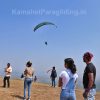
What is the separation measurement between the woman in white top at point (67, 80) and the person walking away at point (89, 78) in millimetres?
339

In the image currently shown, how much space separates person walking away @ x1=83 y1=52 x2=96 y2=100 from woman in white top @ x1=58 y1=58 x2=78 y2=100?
1.11 feet

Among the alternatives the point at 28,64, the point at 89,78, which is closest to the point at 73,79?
the point at 89,78

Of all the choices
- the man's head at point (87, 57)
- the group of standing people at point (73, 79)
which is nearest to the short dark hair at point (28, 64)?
the group of standing people at point (73, 79)

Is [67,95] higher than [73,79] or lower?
lower

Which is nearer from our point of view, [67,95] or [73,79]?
[67,95]

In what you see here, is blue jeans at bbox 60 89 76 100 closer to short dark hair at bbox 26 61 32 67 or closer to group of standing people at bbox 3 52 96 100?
group of standing people at bbox 3 52 96 100

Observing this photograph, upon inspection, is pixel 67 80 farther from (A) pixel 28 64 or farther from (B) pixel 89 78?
(A) pixel 28 64

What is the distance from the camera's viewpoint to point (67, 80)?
10.9m

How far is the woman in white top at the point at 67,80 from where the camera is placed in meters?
10.8

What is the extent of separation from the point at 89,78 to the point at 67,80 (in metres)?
0.61

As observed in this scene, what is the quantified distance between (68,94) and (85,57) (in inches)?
43.9

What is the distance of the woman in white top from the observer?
425 inches

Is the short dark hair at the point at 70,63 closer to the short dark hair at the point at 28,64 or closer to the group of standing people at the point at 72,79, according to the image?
the group of standing people at the point at 72,79

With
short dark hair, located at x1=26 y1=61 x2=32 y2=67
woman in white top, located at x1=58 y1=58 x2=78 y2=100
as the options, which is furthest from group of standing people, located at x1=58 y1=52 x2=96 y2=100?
short dark hair, located at x1=26 y1=61 x2=32 y2=67
